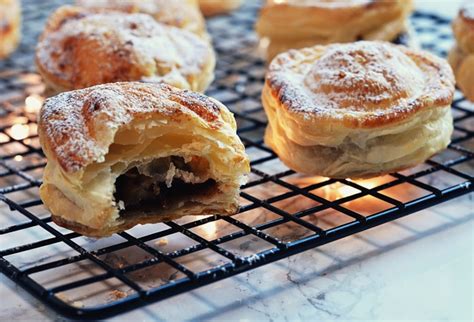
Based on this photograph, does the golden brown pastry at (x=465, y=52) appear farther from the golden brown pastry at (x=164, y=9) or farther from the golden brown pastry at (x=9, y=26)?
the golden brown pastry at (x=9, y=26)

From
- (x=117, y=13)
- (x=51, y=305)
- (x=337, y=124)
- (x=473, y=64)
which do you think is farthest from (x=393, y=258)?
(x=117, y=13)

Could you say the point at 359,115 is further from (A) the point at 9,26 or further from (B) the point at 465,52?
(A) the point at 9,26

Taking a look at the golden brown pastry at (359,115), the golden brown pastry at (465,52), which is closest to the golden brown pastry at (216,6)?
the golden brown pastry at (465,52)

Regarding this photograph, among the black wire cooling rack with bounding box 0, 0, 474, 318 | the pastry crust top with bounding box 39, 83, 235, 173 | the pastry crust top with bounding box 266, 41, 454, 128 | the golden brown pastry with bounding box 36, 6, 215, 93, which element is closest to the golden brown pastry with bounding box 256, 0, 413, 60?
the black wire cooling rack with bounding box 0, 0, 474, 318

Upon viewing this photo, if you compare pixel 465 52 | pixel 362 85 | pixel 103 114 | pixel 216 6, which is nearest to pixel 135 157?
pixel 103 114

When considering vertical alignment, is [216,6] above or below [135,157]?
below

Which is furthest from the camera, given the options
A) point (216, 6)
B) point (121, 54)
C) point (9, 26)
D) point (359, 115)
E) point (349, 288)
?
point (216, 6)
